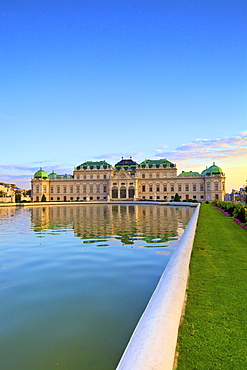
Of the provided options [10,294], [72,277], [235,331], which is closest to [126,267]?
[72,277]

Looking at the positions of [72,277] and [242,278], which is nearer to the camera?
[242,278]

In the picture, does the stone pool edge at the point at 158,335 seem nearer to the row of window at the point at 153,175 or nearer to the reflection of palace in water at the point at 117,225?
the reflection of palace in water at the point at 117,225

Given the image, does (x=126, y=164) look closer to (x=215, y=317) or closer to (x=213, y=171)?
(x=213, y=171)

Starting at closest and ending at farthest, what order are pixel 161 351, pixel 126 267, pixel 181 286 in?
pixel 161 351 → pixel 181 286 → pixel 126 267

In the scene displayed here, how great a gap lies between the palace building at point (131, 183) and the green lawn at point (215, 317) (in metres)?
93.5

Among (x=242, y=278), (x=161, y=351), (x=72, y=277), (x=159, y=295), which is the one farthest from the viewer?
(x=72, y=277)

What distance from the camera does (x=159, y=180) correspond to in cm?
10762

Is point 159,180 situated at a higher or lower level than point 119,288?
higher

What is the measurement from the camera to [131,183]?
347 ft

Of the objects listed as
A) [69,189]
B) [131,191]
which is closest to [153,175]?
[131,191]

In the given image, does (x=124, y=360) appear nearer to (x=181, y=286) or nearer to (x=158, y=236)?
(x=181, y=286)

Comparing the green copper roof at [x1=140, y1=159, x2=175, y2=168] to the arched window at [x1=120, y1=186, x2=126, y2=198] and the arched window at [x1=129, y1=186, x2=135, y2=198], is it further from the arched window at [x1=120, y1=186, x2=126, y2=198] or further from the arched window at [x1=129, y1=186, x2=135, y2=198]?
the arched window at [x1=120, y1=186, x2=126, y2=198]

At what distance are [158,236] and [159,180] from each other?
9096cm

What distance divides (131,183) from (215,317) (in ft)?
330
